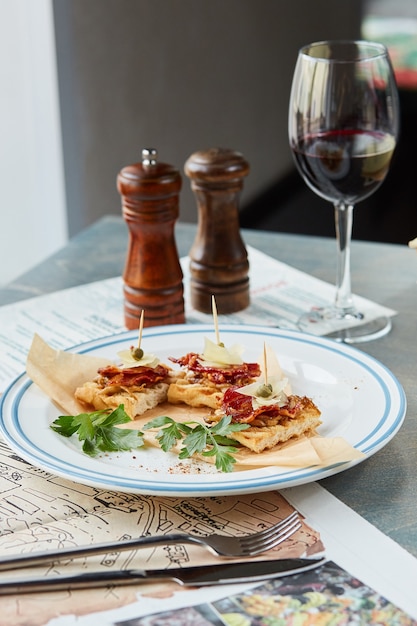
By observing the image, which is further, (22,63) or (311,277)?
(22,63)

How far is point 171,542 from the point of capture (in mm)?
710

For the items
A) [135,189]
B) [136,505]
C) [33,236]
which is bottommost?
[33,236]

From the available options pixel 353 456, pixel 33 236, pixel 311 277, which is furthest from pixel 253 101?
pixel 353 456

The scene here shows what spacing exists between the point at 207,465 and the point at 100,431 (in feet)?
0.39

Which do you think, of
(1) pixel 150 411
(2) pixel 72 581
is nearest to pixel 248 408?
(1) pixel 150 411

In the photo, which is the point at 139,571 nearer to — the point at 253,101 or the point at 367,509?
the point at 367,509

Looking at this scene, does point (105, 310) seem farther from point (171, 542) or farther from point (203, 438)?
point (171, 542)

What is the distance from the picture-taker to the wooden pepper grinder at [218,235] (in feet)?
4.14

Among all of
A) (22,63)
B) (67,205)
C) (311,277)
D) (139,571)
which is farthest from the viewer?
(67,205)

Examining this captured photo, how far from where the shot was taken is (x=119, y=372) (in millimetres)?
986

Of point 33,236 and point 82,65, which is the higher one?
point 82,65

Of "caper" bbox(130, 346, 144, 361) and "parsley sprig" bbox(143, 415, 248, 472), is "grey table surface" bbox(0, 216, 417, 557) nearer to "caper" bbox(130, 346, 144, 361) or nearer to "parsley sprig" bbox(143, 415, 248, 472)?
"parsley sprig" bbox(143, 415, 248, 472)

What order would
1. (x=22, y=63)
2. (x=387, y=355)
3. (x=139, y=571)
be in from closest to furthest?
(x=139, y=571)
(x=387, y=355)
(x=22, y=63)

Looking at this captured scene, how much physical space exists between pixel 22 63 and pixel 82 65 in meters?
0.19
